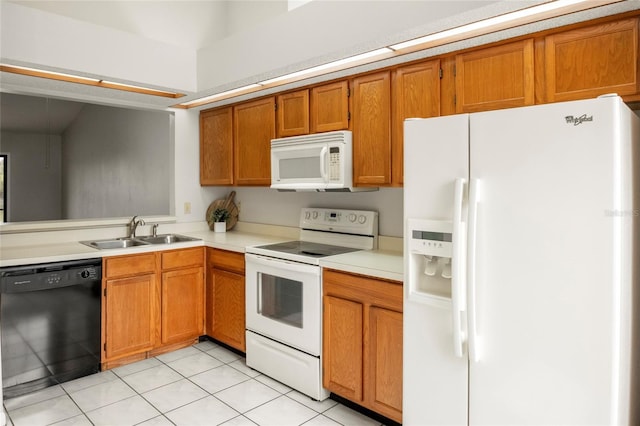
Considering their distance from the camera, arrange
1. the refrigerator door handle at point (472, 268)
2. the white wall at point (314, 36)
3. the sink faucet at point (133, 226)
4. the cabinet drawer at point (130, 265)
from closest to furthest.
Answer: the refrigerator door handle at point (472, 268) < the white wall at point (314, 36) < the cabinet drawer at point (130, 265) < the sink faucet at point (133, 226)

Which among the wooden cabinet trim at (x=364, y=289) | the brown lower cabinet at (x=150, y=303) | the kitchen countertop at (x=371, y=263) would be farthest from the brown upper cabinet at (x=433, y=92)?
the brown lower cabinet at (x=150, y=303)

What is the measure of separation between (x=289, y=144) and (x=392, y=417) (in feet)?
6.33

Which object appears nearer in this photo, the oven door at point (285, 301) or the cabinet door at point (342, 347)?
the cabinet door at point (342, 347)

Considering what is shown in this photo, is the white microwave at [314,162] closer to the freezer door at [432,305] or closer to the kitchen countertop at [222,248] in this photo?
the kitchen countertop at [222,248]

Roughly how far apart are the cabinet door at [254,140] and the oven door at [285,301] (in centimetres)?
81

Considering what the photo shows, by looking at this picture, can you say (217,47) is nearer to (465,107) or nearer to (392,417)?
(465,107)

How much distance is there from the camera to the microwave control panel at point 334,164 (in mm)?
2771

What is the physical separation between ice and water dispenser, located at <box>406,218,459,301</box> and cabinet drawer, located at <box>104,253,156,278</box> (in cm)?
218

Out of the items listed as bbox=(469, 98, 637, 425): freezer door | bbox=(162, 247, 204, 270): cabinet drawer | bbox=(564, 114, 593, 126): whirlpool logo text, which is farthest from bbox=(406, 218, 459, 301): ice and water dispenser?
bbox=(162, 247, 204, 270): cabinet drawer

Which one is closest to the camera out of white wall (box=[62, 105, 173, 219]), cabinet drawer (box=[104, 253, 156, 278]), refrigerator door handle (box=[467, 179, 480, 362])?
refrigerator door handle (box=[467, 179, 480, 362])

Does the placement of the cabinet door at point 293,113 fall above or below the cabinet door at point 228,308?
above

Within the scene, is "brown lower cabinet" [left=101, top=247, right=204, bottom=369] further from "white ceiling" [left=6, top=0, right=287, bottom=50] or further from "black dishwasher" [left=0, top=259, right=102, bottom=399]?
"white ceiling" [left=6, top=0, right=287, bottom=50]

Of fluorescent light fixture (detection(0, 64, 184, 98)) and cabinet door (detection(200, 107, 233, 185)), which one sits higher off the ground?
fluorescent light fixture (detection(0, 64, 184, 98))

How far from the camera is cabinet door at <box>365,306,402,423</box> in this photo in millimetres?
2238
